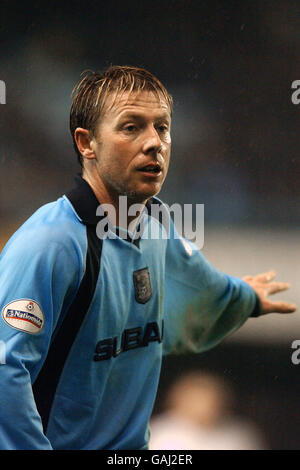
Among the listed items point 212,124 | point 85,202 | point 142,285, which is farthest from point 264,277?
point 212,124

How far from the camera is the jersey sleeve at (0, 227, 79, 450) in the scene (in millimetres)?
592

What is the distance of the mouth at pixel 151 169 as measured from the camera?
2.28ft

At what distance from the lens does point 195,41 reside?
1238 mm

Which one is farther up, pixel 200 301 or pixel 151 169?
pixel 151 169

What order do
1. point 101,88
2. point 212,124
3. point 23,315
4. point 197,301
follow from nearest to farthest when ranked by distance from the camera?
point 23,315, point 101,88, point 197,301, point 212,124

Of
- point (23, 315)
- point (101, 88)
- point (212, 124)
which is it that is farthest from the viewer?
point (212, 124)

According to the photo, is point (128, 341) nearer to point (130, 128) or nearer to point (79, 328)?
point (79, 328)

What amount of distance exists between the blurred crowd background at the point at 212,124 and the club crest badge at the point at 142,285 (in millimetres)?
430

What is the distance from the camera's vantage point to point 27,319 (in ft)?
1.99

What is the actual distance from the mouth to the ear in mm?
72

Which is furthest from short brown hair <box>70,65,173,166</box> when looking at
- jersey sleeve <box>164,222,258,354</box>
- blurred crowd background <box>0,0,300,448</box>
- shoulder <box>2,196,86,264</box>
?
blurred crowd background <box>0,0,300,448</box>

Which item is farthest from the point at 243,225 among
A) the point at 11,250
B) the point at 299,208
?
the point at 11,250

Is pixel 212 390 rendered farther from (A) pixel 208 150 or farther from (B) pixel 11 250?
(B) pixel 11 250

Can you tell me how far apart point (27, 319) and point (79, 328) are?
0.09m
